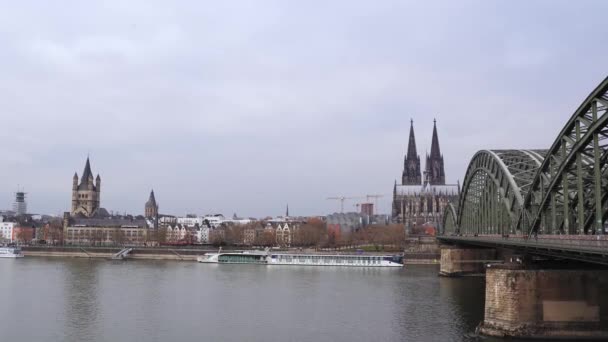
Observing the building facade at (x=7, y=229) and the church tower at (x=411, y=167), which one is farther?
the church tower at (x=411, y=167)

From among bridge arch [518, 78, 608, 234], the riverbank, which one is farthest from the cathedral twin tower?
bridge arch [518, 78, 608, 234]

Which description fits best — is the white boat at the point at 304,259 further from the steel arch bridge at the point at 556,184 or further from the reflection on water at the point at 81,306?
the reflection on water at the point at 81,306

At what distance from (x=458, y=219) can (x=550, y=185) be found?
42.9m

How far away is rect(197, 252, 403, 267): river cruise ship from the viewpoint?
81125 mm

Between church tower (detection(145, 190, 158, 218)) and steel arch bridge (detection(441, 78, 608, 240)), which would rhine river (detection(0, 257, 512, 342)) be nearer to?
steel arch bridge (detection(441, 78, 608, 240))

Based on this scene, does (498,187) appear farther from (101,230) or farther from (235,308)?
(101,230)

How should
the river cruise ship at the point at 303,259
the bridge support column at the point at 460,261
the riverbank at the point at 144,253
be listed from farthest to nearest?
the riverbank at the point at 144,253
the river cruise ship at the point at 303,259
the bridge support column at the point at 460,261

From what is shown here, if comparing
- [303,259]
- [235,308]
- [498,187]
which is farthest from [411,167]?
[235,308]

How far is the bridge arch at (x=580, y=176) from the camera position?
25625 mm

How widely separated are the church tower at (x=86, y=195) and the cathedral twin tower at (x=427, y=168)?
8801 cm

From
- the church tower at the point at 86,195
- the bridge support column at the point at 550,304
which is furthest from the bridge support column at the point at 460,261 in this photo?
the church tower at the point at 86,195

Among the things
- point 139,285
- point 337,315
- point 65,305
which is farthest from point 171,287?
point 337,315

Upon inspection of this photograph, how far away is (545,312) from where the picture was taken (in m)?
28.0

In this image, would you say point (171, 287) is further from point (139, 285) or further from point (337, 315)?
point (337, 315)
